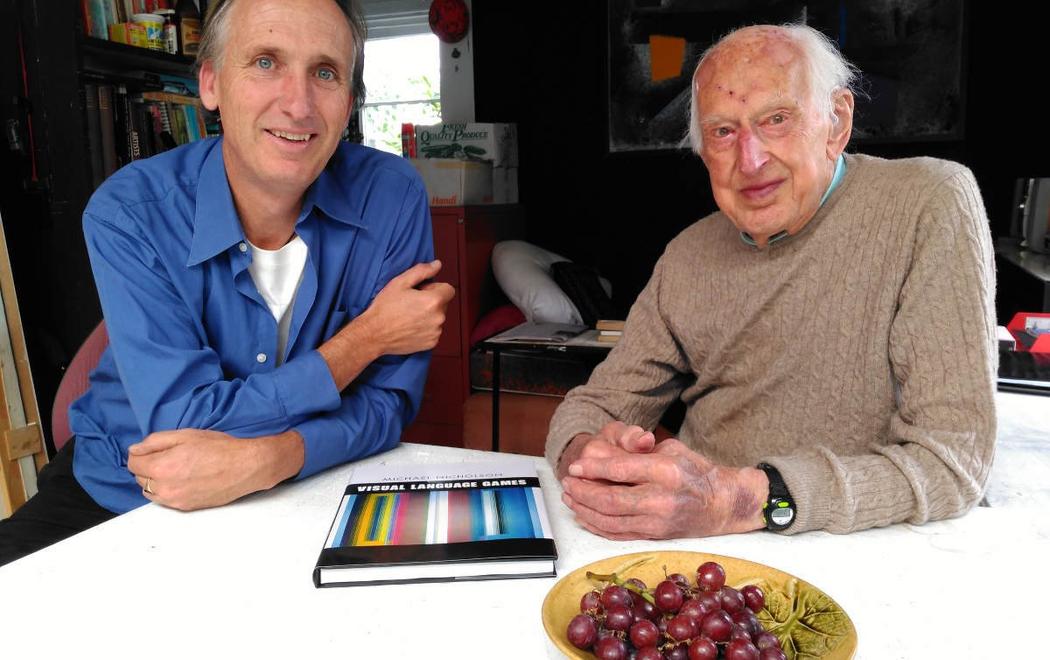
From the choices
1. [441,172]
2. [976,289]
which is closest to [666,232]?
[441,172]

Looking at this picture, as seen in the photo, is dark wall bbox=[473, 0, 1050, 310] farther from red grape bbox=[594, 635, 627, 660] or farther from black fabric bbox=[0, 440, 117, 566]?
red grape bbox=[594, 635, 627, 660]

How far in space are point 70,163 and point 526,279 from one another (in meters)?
1.98

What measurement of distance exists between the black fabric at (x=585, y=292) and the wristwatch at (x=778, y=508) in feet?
8.85

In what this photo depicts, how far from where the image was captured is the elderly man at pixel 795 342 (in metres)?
1.03

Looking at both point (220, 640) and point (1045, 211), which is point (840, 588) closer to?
point (220, 640)

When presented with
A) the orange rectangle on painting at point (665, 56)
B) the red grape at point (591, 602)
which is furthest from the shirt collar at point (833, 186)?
the orange rectangle on painting at point (665, 56)

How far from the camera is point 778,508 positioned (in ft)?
3.35

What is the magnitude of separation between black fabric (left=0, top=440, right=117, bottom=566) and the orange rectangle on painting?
11.2 ft

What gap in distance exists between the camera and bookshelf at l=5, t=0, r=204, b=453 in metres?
2.75

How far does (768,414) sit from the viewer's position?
4.78 ft

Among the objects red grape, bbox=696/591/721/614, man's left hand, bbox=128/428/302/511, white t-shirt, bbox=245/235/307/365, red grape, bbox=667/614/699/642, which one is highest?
white t-shirt, bbox=245/235/307/365

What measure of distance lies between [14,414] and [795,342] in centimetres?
244

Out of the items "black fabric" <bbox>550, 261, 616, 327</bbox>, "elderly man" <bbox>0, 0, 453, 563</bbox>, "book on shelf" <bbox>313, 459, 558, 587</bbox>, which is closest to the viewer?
"book on shelf" <bbox>313, 459, 558, 587</bbox>

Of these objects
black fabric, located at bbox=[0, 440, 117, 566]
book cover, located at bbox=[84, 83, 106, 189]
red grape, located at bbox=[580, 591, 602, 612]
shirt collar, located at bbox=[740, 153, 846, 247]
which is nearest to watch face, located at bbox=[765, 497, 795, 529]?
red grape, located at bbox=[580, 591, 602, 612]
